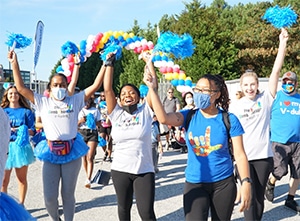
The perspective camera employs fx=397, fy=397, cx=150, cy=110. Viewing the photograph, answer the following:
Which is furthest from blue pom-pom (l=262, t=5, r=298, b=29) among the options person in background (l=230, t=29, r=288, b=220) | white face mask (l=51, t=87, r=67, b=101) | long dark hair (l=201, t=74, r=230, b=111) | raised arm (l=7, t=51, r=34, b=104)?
raised arm (l=7, t=51, r=34, b=104)

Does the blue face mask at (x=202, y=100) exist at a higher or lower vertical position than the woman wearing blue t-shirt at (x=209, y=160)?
higher

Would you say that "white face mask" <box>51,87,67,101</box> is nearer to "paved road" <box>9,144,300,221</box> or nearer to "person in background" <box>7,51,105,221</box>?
"person in background" <box>7,51,105,221</box>

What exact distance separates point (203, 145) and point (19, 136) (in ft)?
10.2

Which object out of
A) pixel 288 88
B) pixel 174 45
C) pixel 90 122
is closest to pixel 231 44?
pixel 90 122

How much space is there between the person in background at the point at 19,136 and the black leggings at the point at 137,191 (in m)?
1.89

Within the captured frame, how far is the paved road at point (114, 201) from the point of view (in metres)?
5.48

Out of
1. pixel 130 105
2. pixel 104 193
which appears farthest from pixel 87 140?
pixel 130 105

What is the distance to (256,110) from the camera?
4.46 meters

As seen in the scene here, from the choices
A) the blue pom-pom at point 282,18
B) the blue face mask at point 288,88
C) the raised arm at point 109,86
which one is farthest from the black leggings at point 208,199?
the blue face mask at point 288,88

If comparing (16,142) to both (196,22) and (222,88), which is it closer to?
(222,88)

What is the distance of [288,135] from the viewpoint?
5.69 m

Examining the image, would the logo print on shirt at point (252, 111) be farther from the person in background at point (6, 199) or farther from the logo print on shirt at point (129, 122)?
the person in background at point (6, 199)

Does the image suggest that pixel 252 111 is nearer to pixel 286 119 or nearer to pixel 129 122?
pixel 129 122

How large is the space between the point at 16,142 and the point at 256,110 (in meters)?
3.22
